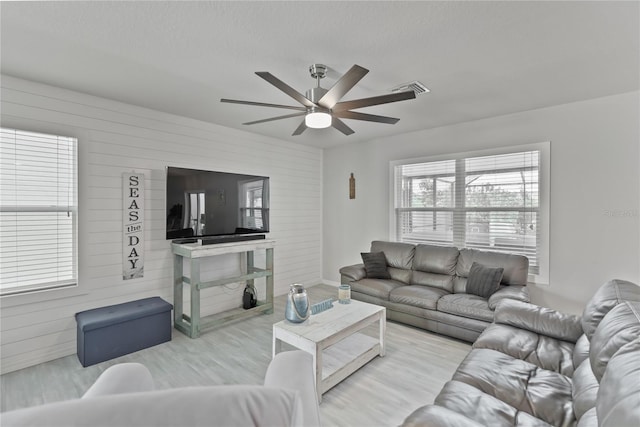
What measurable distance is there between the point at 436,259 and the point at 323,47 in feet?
9.89

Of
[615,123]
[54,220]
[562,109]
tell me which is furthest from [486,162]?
[54,220]

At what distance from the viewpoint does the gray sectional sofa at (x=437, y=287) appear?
3.08 metres

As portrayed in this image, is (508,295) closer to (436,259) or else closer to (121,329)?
(436,259)

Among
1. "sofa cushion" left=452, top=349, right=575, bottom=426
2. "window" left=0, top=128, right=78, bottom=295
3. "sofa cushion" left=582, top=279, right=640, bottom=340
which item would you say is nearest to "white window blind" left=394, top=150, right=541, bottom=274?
"sofa cushion" left=582, top=279, right=640, bottom=340

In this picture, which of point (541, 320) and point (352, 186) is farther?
point (352, 186)

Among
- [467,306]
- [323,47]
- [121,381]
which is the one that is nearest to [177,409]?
[121,381]

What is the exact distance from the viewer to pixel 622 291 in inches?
74.7

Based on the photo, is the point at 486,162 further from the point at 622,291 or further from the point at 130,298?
the point at 130,298

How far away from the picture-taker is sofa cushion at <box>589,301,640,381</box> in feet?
4.34

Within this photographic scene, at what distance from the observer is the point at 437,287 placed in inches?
149

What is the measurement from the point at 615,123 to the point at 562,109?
50cm

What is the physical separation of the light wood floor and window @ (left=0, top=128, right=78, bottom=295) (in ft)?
2.84

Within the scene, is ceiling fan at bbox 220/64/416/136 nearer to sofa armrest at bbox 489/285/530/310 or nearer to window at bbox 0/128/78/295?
window at bbox 0/128/78/295

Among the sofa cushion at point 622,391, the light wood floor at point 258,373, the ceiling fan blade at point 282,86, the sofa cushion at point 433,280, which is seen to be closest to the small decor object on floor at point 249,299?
the light wood floor at point 258,373
